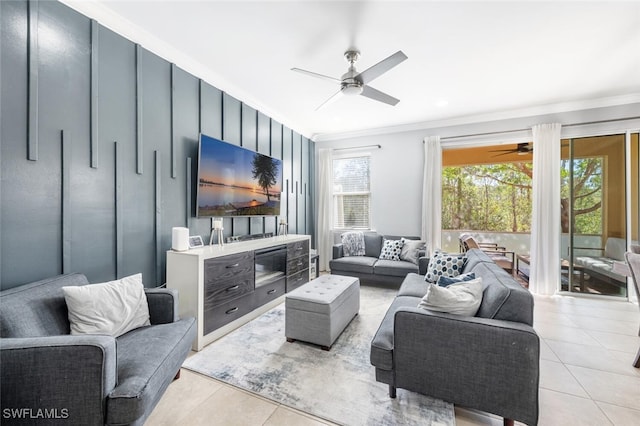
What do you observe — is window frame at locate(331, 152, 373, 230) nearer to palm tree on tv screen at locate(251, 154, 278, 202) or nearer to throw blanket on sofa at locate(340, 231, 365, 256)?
throw blanket on sofa at locate(340, 231, 365, 256)

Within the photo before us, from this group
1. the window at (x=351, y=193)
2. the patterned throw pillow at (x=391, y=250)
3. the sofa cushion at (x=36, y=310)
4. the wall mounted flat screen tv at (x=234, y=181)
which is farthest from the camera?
the window at (x=351, y=193)

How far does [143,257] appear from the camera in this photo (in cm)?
233

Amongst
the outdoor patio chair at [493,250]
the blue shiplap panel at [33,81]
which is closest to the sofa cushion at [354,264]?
the outdoor patio chair at [493,250]

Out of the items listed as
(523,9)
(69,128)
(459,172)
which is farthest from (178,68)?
(459,172)

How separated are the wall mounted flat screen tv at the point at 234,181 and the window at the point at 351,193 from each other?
1706mm

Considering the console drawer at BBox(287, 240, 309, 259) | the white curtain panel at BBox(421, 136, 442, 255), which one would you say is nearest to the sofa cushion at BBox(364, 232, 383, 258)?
the white curtain panel at BBox(421, 136, 442, 255)

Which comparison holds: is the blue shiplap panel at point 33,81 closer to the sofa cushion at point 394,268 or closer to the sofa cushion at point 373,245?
the sofa cushion at point 394,268

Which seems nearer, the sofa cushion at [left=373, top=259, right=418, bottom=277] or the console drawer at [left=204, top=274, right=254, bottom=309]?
the console drawer at [left=204, top=274, right=254, bottom=309]

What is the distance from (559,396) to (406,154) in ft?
12.5

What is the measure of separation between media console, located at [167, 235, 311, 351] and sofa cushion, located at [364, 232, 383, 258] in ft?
5.78

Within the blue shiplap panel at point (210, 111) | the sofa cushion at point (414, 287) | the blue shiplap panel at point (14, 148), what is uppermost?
the blue shiplap panel at point (210, 111)

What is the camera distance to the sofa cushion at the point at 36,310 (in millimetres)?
1275

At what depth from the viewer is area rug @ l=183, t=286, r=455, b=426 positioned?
1549mm

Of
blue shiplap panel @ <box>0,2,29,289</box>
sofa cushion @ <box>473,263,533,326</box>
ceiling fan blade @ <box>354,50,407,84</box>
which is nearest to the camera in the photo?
sofa cushion @ <box>473,263,533,326</box>
